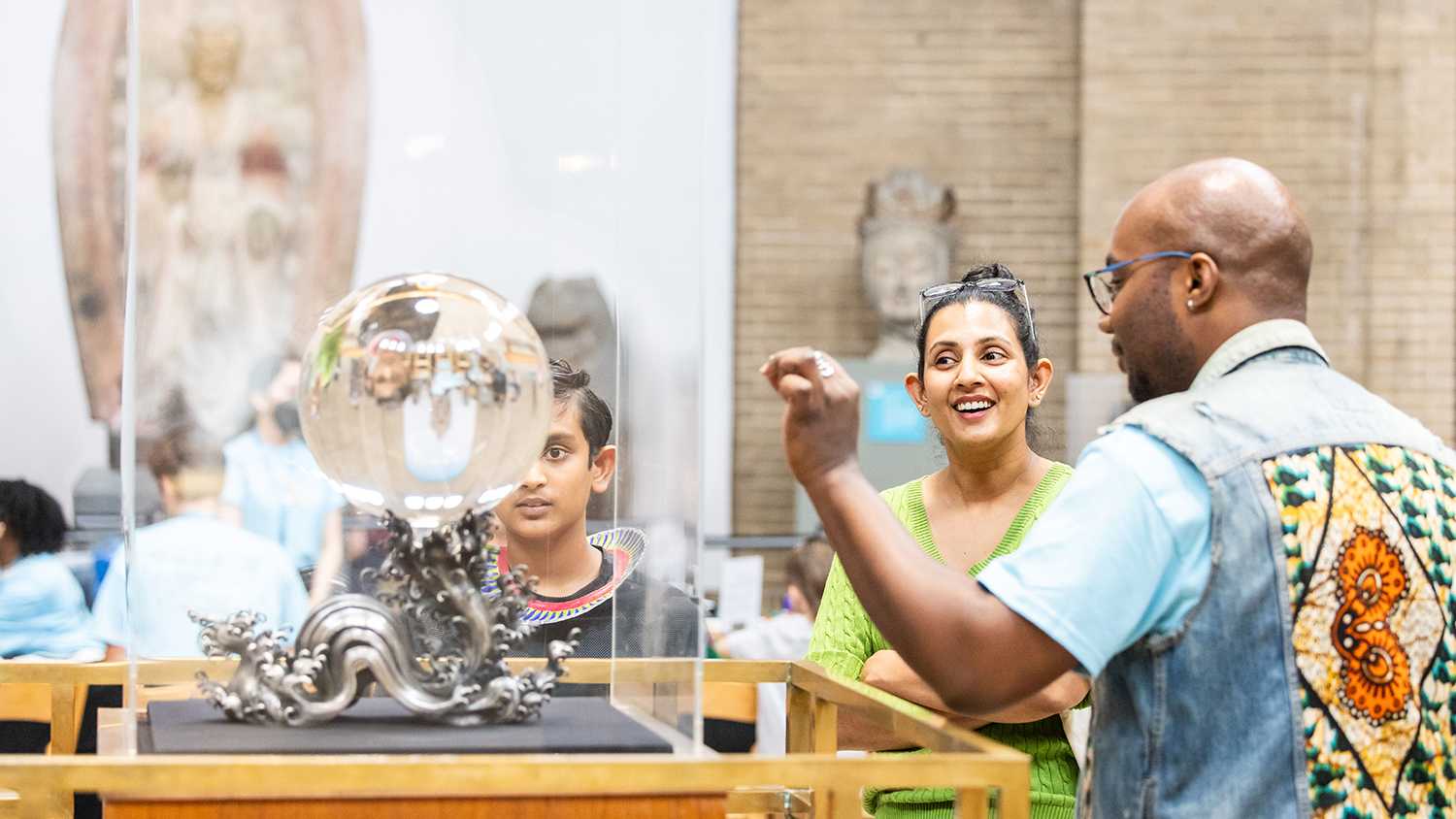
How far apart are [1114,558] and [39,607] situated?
3.81 meters

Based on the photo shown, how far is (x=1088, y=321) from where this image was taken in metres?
8.96

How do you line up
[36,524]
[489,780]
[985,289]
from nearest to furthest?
[489,780], [985,289], [36,524]

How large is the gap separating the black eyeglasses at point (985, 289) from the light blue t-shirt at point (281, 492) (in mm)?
1435

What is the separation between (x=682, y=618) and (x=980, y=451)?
3.54 ft

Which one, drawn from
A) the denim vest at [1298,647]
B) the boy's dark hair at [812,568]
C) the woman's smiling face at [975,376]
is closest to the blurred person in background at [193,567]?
the denim vest at [1298,647]

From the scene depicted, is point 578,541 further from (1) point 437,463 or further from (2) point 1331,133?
(2) point 1331,133

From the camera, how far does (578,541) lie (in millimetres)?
1594

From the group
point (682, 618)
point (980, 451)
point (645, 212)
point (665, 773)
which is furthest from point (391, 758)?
point (980, 451)

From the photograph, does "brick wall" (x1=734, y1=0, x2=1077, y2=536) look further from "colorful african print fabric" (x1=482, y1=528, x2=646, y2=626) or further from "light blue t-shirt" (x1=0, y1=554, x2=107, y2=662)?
"colorful african print fabric" (x1=482, y1=528, x2=646, y2=626)

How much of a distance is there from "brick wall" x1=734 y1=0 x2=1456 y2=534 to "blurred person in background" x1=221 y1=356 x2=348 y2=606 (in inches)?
304

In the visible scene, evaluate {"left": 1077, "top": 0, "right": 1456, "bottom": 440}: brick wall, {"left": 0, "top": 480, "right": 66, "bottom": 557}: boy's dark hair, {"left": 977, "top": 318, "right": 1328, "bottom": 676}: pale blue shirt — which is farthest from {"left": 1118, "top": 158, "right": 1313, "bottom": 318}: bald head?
{"left": 1077, "top": 0, "right": 1456, "bottom": 440}: brick wall

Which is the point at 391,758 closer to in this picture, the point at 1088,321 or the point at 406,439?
the point at 406,439

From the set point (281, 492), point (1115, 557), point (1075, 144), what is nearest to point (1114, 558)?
point (1115, 557)

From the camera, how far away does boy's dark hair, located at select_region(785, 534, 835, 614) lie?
507 cm
